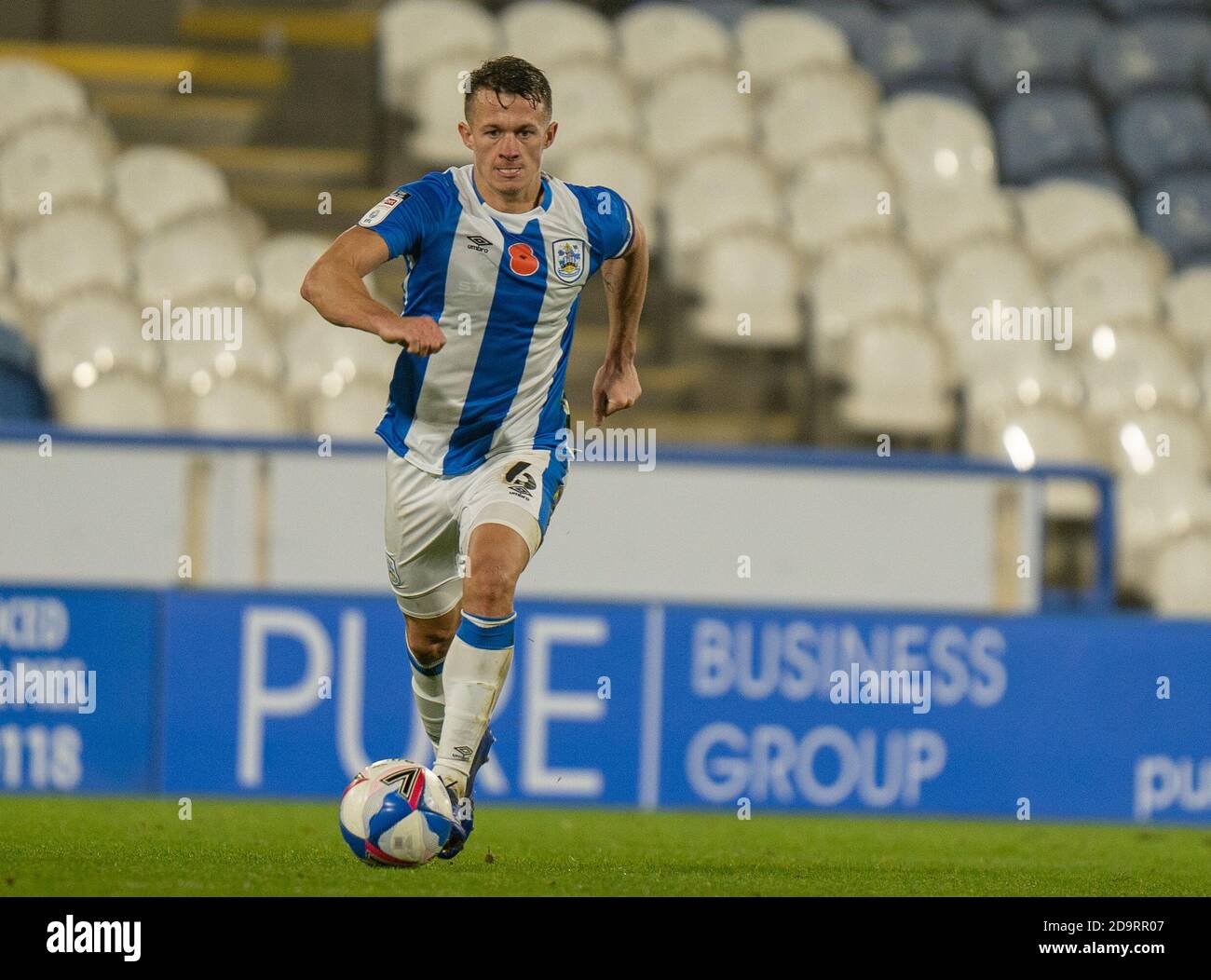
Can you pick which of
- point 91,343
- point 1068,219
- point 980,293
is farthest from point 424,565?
point 1068,219

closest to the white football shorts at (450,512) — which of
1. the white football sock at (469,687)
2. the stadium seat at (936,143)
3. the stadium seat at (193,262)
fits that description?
the white football sock at (469,687)

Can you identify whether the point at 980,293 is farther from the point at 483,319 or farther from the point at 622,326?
the point at 483,319

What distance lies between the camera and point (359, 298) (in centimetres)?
439

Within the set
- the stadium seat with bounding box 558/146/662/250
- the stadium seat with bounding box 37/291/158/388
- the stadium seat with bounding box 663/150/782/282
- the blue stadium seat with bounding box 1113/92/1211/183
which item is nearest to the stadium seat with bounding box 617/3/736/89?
the stadium seat with bounding box 663/150/782/282

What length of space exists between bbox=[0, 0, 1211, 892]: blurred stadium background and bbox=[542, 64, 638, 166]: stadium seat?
3cm

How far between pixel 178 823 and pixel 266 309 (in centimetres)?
437

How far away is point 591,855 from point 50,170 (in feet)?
20.2

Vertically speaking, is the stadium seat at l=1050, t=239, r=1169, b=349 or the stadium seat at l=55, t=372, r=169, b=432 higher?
the stadium seat at l=1050, t=239, r=1169, b=349

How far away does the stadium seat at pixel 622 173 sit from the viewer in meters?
10.4

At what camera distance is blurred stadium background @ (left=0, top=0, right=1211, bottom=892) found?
824 centimetres

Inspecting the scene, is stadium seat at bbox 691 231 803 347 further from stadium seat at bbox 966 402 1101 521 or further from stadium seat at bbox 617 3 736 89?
stadium seat at bbox 617 3 736 89

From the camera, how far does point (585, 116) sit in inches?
432

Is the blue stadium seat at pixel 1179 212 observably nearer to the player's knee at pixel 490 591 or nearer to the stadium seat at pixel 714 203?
the stadium seat at pixel 714 203

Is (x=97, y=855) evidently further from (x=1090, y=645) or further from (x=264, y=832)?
(x=1090, y=645)
